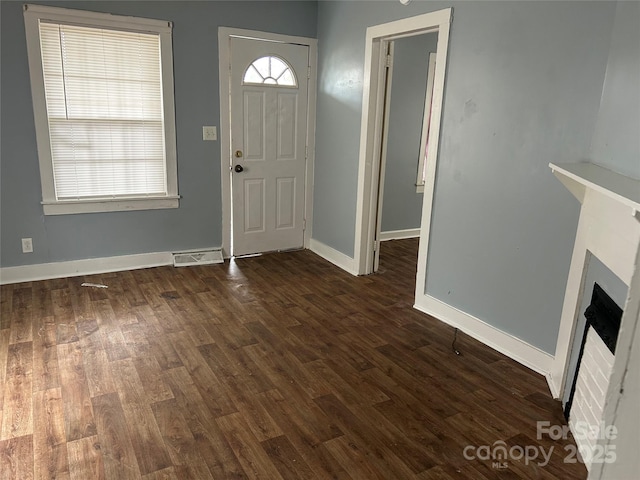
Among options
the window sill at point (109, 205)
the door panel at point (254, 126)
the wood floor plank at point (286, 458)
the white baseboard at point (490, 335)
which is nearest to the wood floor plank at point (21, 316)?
the window sill at point (109, 205)

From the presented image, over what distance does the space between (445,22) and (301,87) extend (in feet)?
6.14

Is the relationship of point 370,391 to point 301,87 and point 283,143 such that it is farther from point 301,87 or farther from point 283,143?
point 301,87

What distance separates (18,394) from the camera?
236cm

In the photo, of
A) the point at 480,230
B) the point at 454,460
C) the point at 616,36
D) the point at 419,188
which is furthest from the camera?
the point at 419,188

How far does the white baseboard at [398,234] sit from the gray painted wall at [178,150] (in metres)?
2.03

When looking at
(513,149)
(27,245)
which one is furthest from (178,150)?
(513,149)

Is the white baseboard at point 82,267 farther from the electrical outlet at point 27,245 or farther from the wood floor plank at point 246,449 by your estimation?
the wood floor plank at point 246,449

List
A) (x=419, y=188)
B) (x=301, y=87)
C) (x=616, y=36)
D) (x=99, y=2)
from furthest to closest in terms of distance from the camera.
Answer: (x=419, y=188), (x=301, y=87), (x=99, y=2), (x=616, y=36)

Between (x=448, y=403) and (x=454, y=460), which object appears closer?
(x=454, y=460)

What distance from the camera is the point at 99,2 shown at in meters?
3.67


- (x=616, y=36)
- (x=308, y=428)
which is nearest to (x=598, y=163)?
(x=616, y=36)

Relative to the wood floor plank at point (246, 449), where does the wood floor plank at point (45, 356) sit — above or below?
above

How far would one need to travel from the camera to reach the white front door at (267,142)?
4.41m

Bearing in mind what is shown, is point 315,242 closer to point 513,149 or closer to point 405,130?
point 405,130
